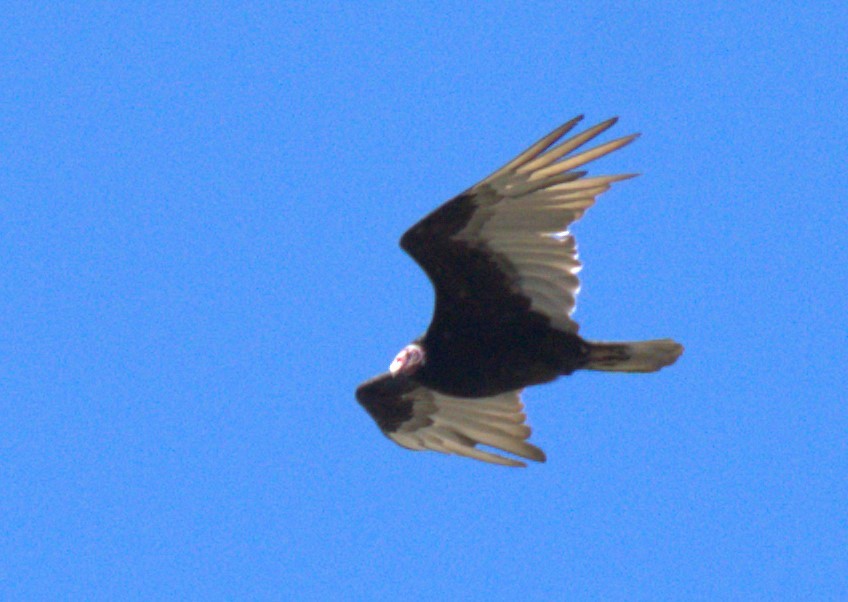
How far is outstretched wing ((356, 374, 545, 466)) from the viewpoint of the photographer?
10.9 meters

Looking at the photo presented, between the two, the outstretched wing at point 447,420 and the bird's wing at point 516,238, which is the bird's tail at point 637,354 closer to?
the bird's wing at point 516,238

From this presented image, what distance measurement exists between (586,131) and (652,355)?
144 centimetres

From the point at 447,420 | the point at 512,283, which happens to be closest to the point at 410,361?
the point at 512,283

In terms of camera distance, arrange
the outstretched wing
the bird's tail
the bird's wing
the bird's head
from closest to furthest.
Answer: the bird's wing, the bird's tail, the bird's head, the outstretched wing

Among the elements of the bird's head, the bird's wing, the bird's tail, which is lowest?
the bird's tail

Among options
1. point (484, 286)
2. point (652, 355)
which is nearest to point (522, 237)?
point (484, 286)

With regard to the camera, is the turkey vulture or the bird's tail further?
the bird's tail

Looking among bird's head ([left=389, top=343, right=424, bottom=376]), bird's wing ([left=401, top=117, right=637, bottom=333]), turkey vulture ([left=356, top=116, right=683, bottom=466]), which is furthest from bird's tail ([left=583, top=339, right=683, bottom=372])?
bird's head ([left=389, top=343, right=424, bottom=376])

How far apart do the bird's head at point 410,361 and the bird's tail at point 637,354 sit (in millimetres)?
999

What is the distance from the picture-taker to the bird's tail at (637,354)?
32.0 ft

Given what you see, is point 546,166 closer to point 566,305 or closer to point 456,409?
point 566,305

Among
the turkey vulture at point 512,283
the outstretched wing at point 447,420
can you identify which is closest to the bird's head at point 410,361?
the turkey vulture at point 512,283

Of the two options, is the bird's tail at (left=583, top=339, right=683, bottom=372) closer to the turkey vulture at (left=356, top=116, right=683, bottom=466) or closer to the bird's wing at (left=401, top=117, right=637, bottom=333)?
the turkey vulture at (left=356, top=116, right=683, bottom=466)

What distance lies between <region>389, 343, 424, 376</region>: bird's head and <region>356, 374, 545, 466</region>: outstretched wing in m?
0.77
